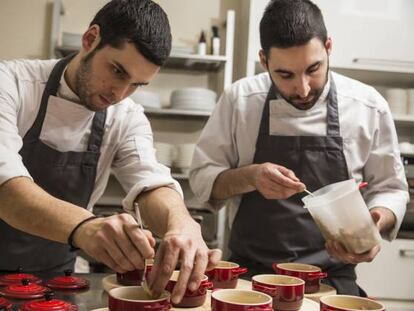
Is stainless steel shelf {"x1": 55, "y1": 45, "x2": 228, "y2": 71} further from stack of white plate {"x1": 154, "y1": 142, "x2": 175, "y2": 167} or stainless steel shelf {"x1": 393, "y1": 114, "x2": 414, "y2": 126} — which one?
stainless steel shelf {"x1": 393, "y1": 114, "x2": 414, "y2": 126}

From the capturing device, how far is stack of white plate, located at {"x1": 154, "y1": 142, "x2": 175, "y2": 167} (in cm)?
282

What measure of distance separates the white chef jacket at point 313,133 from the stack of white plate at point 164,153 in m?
1.00

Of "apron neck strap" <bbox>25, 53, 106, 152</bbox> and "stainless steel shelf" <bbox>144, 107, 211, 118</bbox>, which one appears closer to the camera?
"apron neck strap" <bbox>25, 53, 106, 152</bbox>

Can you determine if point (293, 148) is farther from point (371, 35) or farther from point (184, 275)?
point (371, 35)

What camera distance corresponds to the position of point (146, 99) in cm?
282

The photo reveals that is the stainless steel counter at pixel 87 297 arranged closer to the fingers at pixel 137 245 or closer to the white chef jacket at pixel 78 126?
the fingers at pixel 137 245

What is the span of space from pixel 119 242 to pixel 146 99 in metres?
1.92

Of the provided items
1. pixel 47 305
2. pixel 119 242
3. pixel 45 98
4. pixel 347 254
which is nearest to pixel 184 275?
pixel 119 242

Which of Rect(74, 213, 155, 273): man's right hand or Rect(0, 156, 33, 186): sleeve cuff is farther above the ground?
Rect(0, 156, 33, 186): sleeve cuff

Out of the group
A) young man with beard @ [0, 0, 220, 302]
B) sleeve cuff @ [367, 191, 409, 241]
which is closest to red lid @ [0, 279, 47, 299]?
young man with beard @ [0, 0, 220, 302]

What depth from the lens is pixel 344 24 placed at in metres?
2.85

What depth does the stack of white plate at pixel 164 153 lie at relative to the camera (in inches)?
111

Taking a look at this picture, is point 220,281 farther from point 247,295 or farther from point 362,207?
point 362,207

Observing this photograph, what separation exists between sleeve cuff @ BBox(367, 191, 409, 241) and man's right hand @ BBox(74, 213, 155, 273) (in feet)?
2.96
